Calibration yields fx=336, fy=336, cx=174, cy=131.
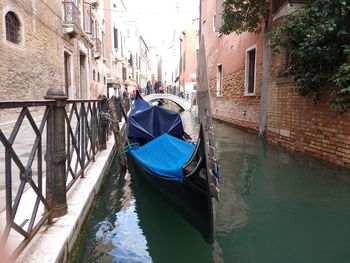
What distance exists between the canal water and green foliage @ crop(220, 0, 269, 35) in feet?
15.9

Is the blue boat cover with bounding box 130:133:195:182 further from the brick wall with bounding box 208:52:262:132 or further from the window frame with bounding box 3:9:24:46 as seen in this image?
the brick wall with bounding box 208:52:262:132

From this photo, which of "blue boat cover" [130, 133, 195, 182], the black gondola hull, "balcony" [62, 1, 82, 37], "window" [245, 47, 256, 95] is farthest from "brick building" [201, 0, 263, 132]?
the black gondola hull

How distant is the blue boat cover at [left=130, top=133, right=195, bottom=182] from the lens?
10.6 ft

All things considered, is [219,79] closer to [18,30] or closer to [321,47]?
[18,30]

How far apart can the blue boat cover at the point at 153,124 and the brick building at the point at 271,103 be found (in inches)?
62.3

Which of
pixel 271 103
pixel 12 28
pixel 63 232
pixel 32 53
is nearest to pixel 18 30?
pixel 12 28

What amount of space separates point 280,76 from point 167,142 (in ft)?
14.7

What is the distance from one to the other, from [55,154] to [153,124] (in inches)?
116

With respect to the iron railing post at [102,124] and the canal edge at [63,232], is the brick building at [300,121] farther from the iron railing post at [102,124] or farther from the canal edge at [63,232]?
the canal edge at [63,232]

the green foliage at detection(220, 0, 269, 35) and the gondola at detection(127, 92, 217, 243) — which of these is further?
the green foliage at detection(220, 0, 269, 35)

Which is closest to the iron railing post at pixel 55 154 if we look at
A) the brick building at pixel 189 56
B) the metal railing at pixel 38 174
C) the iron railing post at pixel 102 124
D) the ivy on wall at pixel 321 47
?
the metal railing at pixel 38 174

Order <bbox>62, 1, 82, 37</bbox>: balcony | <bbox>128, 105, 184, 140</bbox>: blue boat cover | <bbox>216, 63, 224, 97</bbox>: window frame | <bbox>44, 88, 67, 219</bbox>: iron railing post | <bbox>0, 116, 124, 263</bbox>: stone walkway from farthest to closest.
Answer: <bbox>216, 63, 224, 97</bbox>: window frame, <bbox>62, 1, 82, 37</bbox>: balcony, <bbox>128, 105, 184, 140</bbox>: blue boat cover, <bbox>44, 88, 67, 219</bbox>: iron railing post, <bbox>0, 116, 124, 263</bbox>: stone walkway

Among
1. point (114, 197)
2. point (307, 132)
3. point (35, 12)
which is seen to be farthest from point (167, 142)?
point (35, 12)

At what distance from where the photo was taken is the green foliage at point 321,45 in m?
4.88
